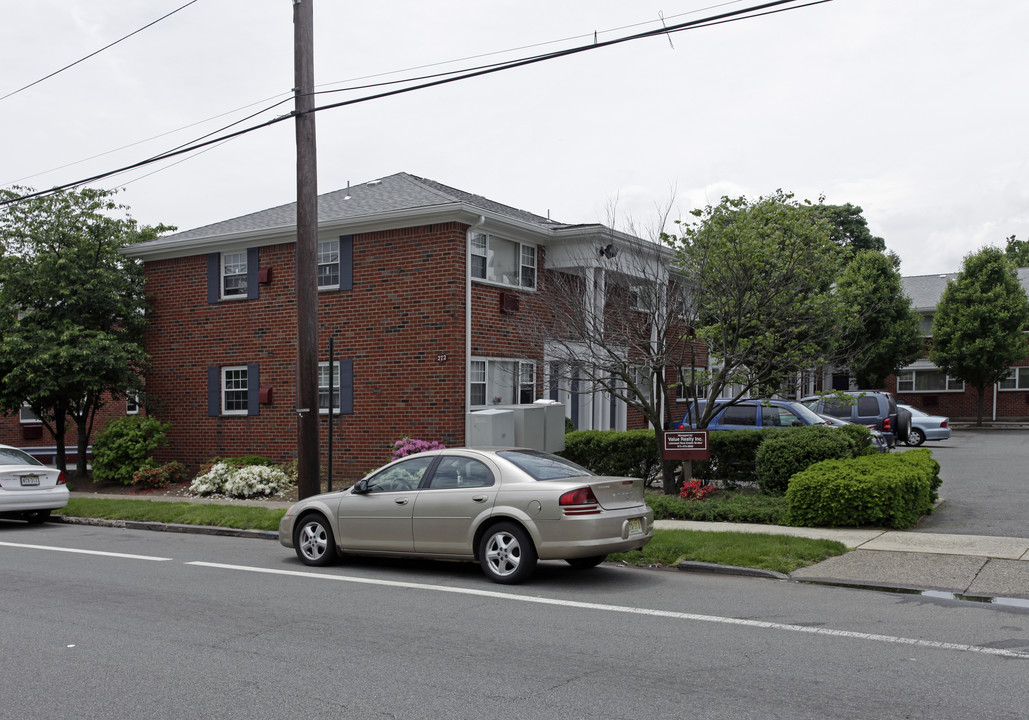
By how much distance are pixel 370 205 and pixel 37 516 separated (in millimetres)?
8767

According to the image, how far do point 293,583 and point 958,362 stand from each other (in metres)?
35.0

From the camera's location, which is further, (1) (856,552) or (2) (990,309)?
(2) (990,309)

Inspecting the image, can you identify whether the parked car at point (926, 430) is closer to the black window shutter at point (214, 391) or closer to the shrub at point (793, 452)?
the shrub at point (793, 452)

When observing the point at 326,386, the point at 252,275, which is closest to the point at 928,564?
the point at 326,386

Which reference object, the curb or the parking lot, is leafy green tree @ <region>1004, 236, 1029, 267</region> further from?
the curb

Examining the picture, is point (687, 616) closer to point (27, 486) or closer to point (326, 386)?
point (27, 486)

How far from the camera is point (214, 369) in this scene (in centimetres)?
2153

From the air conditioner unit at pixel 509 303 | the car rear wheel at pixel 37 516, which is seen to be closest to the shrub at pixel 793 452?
the air conditioner unit at pixel 509 303

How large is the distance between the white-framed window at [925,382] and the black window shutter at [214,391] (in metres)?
32.0

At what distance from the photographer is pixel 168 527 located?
14.6 m

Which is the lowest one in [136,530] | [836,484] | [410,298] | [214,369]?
[136,530]

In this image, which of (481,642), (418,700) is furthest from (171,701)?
(481,642)

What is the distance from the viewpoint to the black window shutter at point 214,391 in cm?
2148

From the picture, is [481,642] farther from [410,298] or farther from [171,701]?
[410,298]
